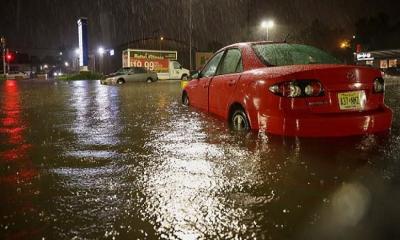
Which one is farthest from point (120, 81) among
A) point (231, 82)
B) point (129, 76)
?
point (231, 82)

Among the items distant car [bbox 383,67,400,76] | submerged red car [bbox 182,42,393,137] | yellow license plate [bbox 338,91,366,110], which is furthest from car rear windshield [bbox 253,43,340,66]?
distant car [bbox 383,67,400,76]

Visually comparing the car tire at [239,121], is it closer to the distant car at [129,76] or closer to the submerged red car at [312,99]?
the submerged red car at [312,99]

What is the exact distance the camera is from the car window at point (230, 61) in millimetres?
6281

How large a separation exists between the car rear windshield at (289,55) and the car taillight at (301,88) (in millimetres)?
898

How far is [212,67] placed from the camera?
7438 mm

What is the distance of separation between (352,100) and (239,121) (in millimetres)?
1701

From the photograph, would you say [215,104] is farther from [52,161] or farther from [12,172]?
[12,172]

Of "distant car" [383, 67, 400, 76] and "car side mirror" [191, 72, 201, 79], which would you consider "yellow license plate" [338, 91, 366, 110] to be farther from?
"distant car" [383, 67, 400, 76]

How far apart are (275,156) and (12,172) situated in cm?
285

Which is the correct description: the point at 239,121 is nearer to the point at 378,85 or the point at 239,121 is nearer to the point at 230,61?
the point at 230,61

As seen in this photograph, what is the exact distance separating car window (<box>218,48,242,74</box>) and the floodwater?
105cm

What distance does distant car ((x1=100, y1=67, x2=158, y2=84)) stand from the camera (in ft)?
94.4

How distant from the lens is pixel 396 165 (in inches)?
162

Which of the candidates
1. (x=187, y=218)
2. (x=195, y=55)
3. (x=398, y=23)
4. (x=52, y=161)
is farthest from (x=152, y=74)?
(x=398, y=23)
